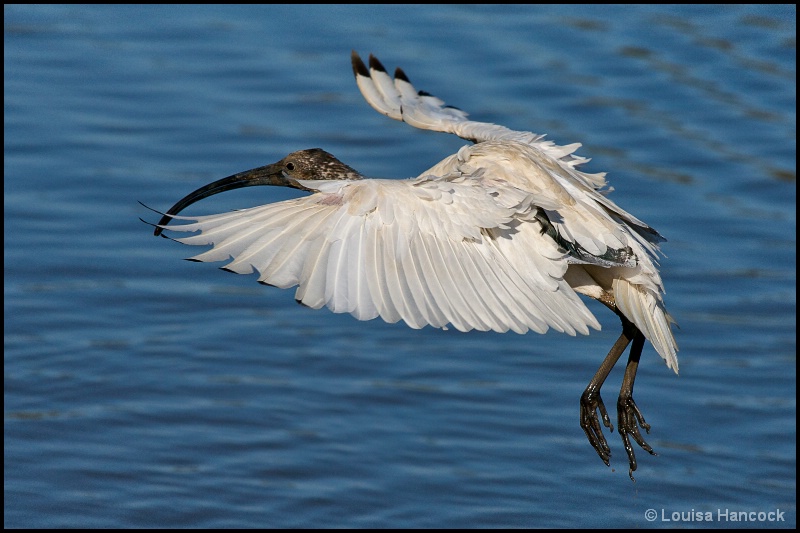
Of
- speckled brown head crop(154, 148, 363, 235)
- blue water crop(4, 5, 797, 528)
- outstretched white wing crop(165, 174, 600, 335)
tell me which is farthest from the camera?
blue water crop(4, 5, 797, 528)

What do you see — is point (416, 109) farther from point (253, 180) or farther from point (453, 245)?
point (453, 245)

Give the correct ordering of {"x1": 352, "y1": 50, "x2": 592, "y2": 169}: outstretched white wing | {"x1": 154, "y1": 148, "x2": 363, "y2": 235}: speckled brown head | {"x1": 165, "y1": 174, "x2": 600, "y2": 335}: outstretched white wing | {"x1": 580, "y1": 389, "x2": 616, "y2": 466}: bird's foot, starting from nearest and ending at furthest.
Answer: {"x1": 165, "y1": 174, "x2": 600, "y2": 335}: outstretched white wing < {"x1": 580, "y1": 389, "x2": 616, "y2": 466}: bird's foot < {"x1": 352, "y1": 50, "x2": 592, "y2": 169}: outstretched white wing < {"x1": 154, "y1": 148, "x2": 363, "y2": 235}: speckled brown head

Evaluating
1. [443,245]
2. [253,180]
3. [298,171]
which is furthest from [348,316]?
[443,245]

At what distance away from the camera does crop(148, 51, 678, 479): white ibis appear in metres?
6.49

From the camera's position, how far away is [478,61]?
1543 centimetres

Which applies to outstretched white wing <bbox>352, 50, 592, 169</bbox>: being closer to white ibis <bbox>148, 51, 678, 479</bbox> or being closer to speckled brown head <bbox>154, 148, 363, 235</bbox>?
speckled brown head <bbox>154, 148, 363, 235</bbox>

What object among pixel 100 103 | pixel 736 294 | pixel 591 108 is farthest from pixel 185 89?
pixel 736 294

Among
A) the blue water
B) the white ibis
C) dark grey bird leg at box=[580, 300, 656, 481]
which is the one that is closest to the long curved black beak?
the white ibis

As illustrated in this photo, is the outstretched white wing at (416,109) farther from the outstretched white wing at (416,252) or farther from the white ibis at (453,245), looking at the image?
the outstretched white wing at (416,252)

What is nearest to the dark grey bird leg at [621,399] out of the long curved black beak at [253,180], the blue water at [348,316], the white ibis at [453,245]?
the white ibis at [453,245]

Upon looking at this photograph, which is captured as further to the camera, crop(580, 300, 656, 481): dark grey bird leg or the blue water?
the blue water

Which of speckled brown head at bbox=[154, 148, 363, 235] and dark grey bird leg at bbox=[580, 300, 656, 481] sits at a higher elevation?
speckled brown head at bbox=[154, 148, 363, 235]

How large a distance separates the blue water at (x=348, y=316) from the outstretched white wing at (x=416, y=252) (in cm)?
354

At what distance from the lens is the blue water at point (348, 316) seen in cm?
1032
